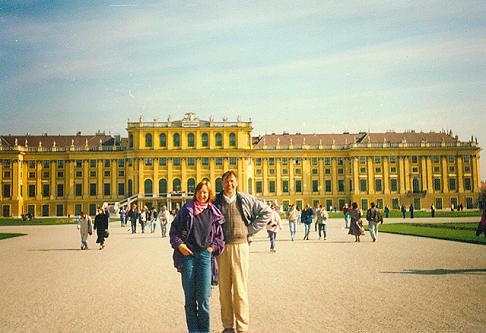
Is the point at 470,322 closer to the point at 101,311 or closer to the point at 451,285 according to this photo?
the point at 451,285

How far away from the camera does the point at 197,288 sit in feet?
19.4

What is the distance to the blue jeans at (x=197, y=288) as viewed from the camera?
19.4 feet

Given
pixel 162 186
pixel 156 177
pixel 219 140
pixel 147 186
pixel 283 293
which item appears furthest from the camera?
pixel 219 140

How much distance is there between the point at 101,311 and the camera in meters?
7.54

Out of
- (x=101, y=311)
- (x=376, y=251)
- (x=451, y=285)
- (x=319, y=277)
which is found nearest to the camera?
(x=101, y=311)

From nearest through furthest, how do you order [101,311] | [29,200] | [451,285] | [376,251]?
[101,311] < [451,285] < [376,251] < [29,200]

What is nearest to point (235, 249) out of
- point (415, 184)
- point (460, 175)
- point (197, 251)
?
point (197, 251)

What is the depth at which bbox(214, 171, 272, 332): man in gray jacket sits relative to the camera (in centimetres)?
614

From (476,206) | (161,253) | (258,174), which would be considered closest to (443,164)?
(476,206)

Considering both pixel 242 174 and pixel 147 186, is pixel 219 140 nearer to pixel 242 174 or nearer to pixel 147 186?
pixel 242 174

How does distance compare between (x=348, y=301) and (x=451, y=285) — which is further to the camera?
(x=451, y=285)

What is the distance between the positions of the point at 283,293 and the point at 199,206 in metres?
3.34

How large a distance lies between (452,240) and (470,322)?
510 inches

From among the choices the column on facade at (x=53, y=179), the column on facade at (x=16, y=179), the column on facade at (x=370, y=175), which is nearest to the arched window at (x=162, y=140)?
the column on facade at (x=53, y=179)
